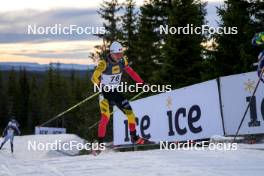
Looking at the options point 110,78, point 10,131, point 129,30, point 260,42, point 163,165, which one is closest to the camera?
point 163,165

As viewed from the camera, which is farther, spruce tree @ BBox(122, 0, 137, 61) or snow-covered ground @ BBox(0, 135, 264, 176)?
spruce tree @ BBox(122, 0, 137, 61)

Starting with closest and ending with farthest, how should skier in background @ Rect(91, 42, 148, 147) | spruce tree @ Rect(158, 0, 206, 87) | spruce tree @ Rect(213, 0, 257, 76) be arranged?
skier in background @ Rect(91, 42, 148, 147) → spruce tree @ Rect(213, 0, 257, 76) → spruce tree @ Rect(158, 0, 206, 87)

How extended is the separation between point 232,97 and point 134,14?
1483 inches

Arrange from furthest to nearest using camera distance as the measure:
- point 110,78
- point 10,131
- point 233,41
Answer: point 10,131 → point 233,41 → point 110,78

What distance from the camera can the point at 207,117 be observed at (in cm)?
1242

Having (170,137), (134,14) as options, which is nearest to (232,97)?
(170,137)

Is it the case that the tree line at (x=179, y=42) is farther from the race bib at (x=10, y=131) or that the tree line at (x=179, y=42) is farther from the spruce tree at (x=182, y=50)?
the race bib at (x=10, y=131)

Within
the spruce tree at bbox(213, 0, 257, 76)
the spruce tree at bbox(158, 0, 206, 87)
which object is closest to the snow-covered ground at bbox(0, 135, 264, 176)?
the spruce tree at bbox(213, 0, 257, 76)

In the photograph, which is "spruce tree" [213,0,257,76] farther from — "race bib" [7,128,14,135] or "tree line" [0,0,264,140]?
"race bib" [7,128,14,135]

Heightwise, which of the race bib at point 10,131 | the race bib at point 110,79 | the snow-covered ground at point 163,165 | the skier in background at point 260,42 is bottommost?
the snow-covered ground at point 163,165

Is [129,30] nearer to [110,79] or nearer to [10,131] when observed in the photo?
[10,131]

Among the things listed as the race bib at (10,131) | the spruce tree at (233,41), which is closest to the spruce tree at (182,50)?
the spruce tree at (233,41)

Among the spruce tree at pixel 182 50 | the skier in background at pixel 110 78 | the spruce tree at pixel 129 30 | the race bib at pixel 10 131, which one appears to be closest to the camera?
the skier in background at pixel 110 78

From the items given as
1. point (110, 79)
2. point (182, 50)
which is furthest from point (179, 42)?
point (110, 79)
